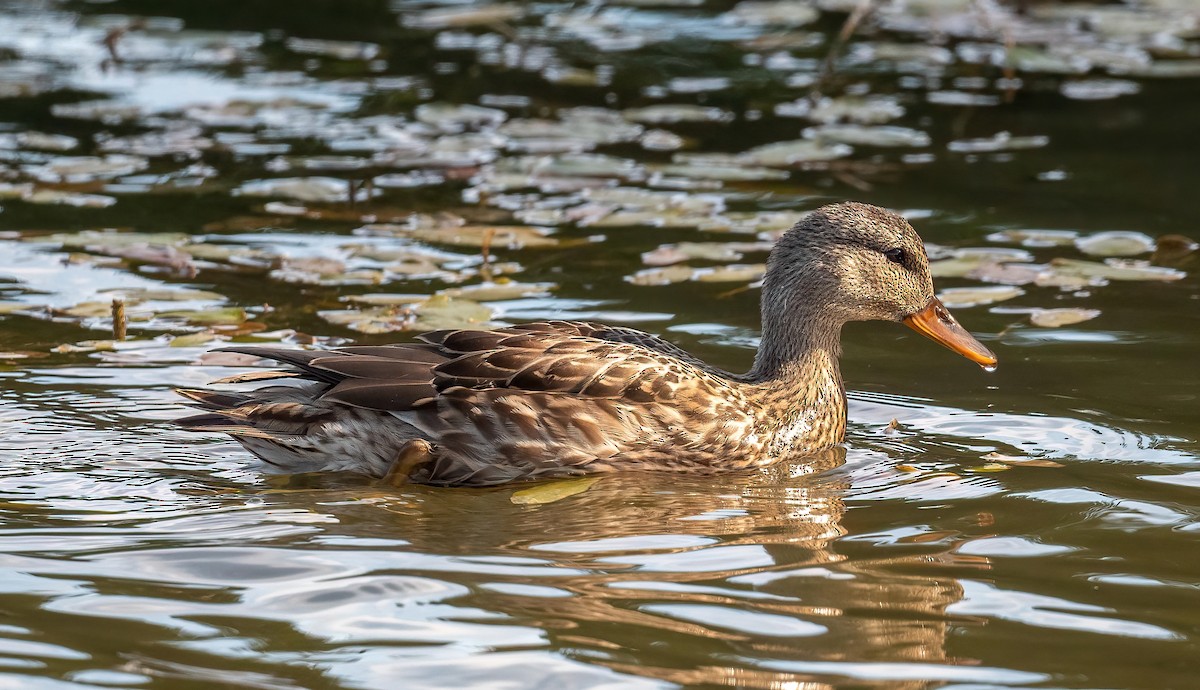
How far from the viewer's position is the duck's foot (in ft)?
20.1

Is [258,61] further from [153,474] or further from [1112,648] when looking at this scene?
[1112,648]

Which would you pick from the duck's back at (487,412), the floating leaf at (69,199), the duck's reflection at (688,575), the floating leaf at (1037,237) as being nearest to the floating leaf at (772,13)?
the floating leaf at (1037,237)

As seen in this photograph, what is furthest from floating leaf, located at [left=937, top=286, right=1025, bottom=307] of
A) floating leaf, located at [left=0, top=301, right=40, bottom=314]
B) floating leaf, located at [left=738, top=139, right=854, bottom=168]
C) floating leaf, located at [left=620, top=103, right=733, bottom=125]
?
floating leaf, located at [left=0, top=301, right=40, bottom=314]

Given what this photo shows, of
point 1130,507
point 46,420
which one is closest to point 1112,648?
point 1130,507

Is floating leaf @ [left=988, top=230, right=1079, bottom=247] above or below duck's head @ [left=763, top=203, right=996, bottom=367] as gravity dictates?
below

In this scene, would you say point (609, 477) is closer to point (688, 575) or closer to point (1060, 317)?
point (688, 575)

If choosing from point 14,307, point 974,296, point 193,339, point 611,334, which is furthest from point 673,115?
point 611,334

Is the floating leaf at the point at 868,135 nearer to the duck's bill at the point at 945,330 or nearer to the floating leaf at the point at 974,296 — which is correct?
the floating leaf at the point at 974,296

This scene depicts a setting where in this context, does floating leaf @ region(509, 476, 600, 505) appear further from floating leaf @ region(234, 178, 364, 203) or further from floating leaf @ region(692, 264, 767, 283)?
floating leaf @ region(234, 178, 364, 203)

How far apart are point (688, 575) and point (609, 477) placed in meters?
1.19

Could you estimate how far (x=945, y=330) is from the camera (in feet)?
23.0

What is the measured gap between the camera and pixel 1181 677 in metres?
4.45

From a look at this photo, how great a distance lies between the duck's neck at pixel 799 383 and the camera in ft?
21.8

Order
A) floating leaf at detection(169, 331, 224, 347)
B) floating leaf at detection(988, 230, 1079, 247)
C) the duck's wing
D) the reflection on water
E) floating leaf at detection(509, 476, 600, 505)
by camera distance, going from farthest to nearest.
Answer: floating leaf at detection(988, 230, 1079, 247)
floating leaf at detection(169, 331, 224, 347)
the duck's wing
floating leaf at detection(509, 476, 600, 505)
the reflection on water
